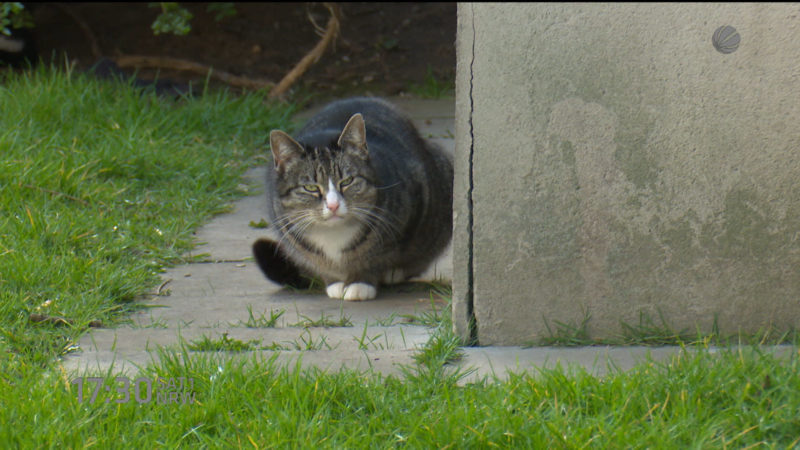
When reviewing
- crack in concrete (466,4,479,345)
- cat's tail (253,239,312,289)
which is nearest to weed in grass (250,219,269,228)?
cat's tail (253,239,312,289)

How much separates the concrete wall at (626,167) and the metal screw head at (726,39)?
0.01 meters

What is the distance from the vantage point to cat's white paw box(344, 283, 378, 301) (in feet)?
12.0

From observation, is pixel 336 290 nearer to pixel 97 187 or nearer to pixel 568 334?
pixel 568 334

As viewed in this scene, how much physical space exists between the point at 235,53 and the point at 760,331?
5.75 metres

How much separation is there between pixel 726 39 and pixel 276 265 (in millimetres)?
1947

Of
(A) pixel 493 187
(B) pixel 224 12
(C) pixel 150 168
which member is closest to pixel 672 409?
(A) pixel 493 187

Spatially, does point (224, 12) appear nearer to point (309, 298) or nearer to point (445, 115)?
point (445, 115)

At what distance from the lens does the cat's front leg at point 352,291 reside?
367cm

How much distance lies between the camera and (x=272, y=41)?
7.82 metres

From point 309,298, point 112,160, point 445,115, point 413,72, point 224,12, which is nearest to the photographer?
point 309,298

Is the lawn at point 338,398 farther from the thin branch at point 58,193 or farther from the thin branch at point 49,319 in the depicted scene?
the thin branch at point 58,193

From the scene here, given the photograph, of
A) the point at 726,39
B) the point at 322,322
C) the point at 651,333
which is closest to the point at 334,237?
the point at 322,322

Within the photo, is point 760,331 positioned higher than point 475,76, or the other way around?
point 475,76

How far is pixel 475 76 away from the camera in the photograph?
9.05ft
